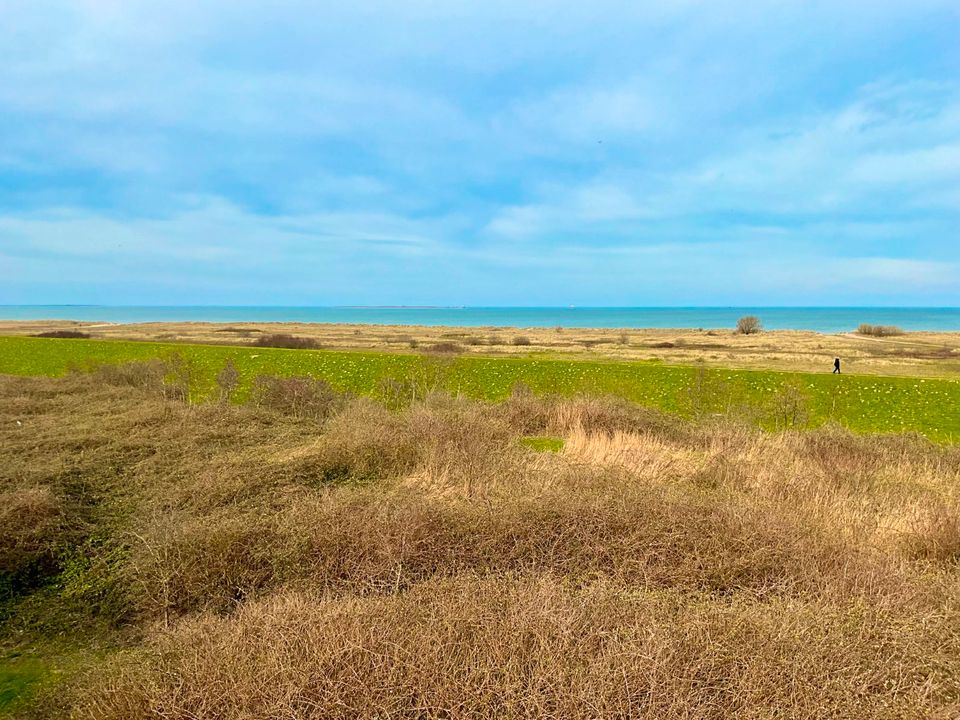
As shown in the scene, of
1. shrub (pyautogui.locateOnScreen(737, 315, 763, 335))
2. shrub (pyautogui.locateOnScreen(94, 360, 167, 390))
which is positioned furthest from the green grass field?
shrub (pyautogui.locateOnScreen(737, 315, 763, 335))


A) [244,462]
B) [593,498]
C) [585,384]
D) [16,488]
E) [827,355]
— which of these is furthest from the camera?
[827,355]

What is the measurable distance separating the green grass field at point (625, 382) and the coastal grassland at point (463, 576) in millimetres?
9036

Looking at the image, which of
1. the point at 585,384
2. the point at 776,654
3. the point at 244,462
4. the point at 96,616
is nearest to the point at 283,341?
the point at 585,384

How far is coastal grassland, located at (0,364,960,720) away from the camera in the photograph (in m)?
3.23

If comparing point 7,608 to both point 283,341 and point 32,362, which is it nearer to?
point 32,362

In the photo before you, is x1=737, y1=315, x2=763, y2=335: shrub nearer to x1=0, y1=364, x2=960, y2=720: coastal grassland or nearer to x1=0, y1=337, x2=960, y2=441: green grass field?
x1=0, y1=337, x2=960, y2=441: green grass field

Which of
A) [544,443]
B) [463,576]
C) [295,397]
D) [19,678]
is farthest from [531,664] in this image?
[295,397]

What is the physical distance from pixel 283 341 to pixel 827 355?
152 feet

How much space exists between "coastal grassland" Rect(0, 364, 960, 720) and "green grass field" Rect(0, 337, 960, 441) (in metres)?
9.04

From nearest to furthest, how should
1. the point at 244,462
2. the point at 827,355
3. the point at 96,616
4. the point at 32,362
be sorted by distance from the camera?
1. the point at 96,616
2. the point at 244,462
3. the point at 32,362
4. the point at 827,355

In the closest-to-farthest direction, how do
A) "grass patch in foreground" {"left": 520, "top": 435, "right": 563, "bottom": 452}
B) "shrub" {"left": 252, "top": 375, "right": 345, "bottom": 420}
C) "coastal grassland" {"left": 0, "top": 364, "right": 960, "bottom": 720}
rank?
"coastal grassland" {"left": 0, "top": 364, "right": 960, "bottom": 720} → "grass patch in foreground" {"left": 520, "top": 435, "right": 563, "bottom": 452} → "shrub" {"left": 252, "top": 375, "right": 345, "bottom": 420}

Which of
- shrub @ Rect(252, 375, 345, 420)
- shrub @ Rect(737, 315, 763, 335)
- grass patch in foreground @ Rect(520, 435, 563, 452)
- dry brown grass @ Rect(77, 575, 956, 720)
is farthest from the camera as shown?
shrub @ Rect(737, 315, 763, 335)

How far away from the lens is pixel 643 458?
9.33 meters

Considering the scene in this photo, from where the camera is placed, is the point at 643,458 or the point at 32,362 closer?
the point at 643,458
